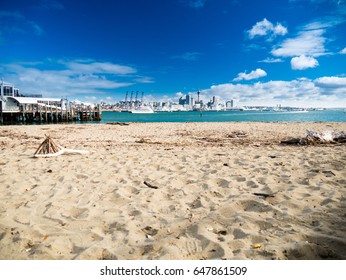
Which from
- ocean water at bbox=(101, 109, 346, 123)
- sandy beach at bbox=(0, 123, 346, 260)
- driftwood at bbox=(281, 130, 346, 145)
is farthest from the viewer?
ocean water at bbox=(101, 109, 346, 123)

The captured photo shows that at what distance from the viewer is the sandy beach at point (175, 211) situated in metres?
2.53

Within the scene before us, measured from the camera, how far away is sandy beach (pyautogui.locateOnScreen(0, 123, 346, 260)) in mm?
2527

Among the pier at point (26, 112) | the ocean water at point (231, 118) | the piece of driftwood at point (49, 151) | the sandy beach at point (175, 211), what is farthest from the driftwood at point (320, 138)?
the ocean water at point (231, 118)

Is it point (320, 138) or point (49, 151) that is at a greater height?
point (320, 138)

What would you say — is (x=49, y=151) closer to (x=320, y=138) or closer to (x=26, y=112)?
(x=320, y=138)

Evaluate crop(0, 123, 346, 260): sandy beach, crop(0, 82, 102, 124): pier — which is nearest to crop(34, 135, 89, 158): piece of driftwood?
crop(0, 123, 346, 260): sandy beach

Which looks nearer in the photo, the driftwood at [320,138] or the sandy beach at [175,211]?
the sandy beach at [175,211]

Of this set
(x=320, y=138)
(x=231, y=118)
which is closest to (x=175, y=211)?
(x=320, y=138)

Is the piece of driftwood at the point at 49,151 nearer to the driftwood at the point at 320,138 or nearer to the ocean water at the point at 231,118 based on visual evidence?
the driftwood at the point at 320,138

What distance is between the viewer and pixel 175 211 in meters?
3.48

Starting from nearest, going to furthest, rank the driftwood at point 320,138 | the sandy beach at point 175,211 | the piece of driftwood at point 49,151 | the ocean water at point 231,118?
the sandy beach at point 175,211
the piece of driftwood at point 49,151
the driftwood at point 320,138
the ocean water at point 231,118

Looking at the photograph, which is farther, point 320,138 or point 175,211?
point 320,138

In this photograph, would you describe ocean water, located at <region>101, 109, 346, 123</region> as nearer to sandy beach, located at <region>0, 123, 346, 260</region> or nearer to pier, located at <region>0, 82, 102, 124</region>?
pier, located at <region>0, 82, 102, 124</region>
